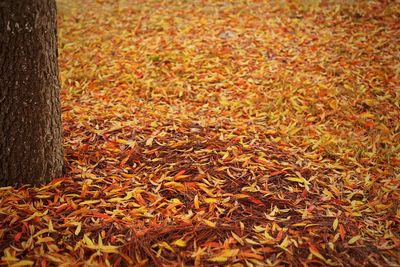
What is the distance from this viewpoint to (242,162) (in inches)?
124

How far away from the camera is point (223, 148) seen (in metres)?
3.32

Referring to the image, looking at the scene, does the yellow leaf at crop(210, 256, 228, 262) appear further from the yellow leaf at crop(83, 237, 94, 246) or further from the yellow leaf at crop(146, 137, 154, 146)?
the yellow leaf at crop(146, 137, 154, 146)

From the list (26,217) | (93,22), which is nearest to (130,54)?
(93,22)

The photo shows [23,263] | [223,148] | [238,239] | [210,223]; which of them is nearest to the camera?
[23,263]

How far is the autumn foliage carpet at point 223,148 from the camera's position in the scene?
2340mm

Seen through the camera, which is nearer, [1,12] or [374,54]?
[1,12]

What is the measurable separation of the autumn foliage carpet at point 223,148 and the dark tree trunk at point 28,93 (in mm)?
213

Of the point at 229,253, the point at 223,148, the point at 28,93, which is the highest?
the point at 28,93

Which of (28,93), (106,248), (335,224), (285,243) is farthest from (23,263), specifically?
(335,224)

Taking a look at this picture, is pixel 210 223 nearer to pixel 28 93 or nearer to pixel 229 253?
pixel 229 253

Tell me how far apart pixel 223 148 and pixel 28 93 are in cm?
172

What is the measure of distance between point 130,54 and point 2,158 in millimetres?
3239

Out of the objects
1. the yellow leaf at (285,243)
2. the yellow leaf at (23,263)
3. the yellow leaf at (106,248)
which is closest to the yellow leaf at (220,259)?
the yellow leaf at (285,243)

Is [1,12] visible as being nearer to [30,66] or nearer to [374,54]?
[30,66]
